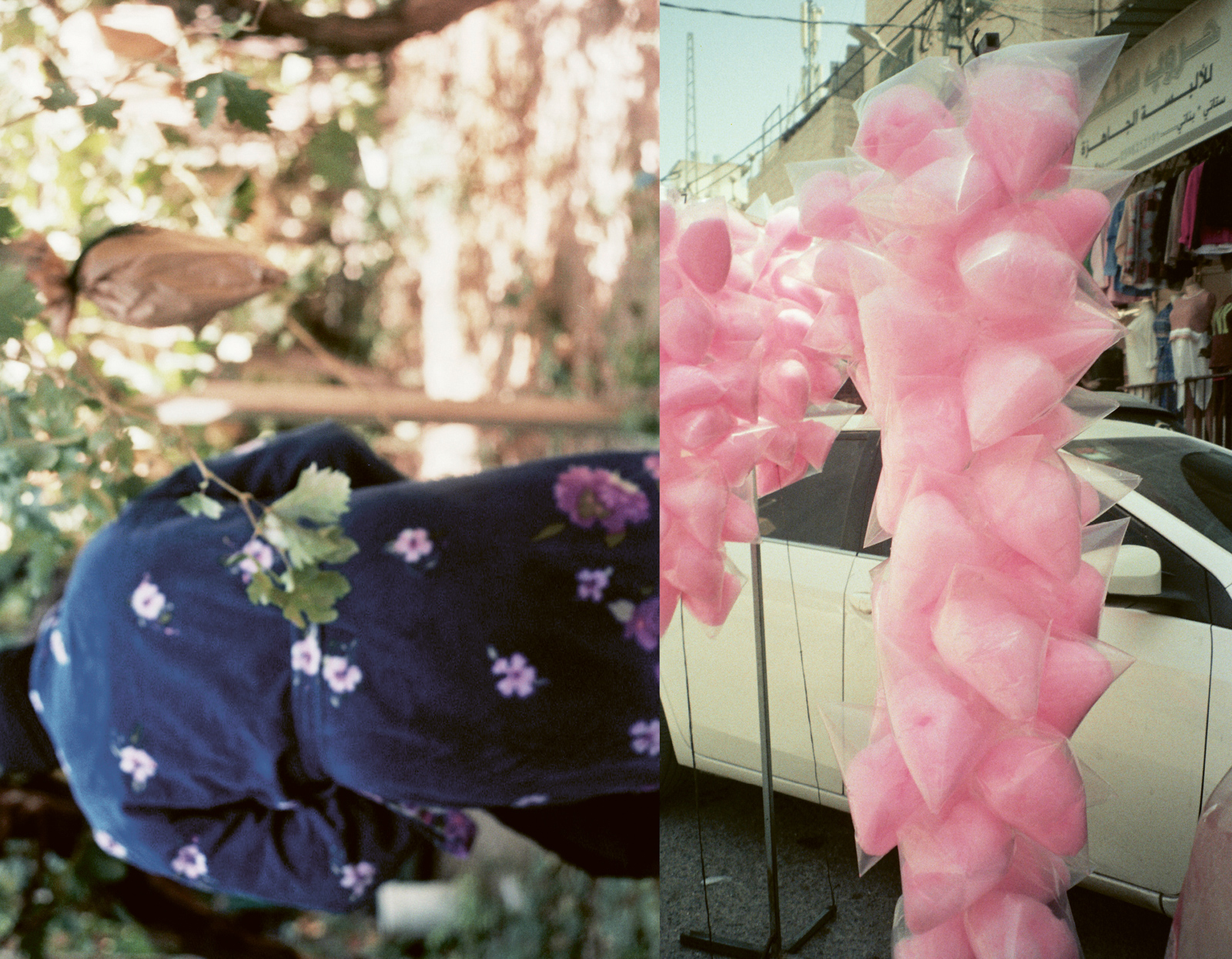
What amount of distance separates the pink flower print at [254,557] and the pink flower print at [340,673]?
11cm

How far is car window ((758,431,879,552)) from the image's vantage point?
0.62 metres

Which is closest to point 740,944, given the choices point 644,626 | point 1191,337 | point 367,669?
point 644,626

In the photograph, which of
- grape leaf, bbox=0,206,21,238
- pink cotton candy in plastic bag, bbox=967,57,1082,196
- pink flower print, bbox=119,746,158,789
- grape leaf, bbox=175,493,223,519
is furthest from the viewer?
pink flower print, bbox=119,746,158,789

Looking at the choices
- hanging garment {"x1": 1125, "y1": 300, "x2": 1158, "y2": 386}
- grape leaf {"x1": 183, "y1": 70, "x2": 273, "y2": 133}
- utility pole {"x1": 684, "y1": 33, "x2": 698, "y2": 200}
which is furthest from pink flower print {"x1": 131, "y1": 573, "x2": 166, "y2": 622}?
hanging garment {"x1": 1125, "y1": 300, "x2": 1158, "y2": 386}

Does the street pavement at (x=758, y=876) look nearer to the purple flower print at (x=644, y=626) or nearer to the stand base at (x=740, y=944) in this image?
the stand base at (x=740, y=944)

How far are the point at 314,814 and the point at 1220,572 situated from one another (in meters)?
0.86

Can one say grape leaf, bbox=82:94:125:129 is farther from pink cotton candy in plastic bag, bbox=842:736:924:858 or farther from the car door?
pink cotton candy in plastic bag, bbox=842:736:924:858

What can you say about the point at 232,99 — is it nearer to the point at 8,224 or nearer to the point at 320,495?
the point at 8,224

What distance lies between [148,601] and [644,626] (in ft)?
1.71

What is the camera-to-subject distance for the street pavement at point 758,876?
639 millimetres

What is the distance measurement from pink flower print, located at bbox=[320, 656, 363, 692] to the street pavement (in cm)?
36

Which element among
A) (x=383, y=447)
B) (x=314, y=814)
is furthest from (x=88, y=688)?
(x=383, y=447)

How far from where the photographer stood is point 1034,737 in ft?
1.76

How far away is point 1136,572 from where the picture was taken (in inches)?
22.2
